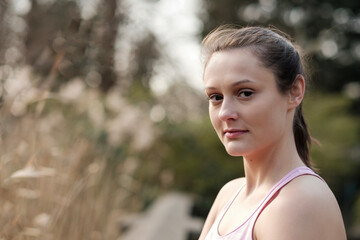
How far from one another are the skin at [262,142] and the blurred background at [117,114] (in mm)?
676

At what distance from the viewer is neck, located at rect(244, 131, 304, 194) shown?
1.34 metres

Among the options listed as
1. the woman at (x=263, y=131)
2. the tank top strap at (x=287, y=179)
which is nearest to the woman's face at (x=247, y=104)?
the woman at (x=263, y=131)

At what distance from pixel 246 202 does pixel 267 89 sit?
349 millimetres

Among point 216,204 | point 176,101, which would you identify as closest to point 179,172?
point 176,101

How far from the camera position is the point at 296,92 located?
1.40 m

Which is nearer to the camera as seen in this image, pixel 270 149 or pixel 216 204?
pixel 270 149

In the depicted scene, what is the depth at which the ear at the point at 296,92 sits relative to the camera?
139 cm

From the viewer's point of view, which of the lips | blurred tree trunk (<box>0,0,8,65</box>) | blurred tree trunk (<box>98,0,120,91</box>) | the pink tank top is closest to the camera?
the pink tank top

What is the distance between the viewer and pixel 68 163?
11.5ft

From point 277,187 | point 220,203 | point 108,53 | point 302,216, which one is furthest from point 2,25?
point 108,53

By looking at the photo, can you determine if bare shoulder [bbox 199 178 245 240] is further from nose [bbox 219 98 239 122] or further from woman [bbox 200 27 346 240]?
nose [bbox 219 98 239 122]

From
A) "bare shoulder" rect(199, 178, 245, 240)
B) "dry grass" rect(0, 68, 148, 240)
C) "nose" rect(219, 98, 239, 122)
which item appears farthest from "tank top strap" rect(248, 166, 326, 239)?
"dry grass" rect(0, 68, 148, 240)

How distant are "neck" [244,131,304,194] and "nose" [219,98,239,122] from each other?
145mm

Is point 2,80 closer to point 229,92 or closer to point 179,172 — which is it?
point 229,92
